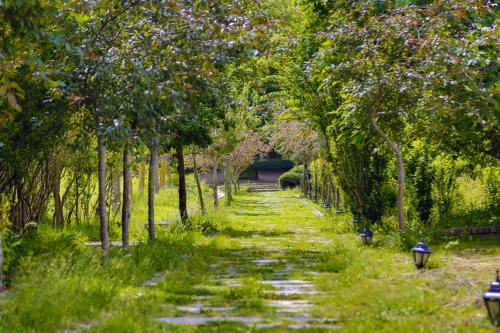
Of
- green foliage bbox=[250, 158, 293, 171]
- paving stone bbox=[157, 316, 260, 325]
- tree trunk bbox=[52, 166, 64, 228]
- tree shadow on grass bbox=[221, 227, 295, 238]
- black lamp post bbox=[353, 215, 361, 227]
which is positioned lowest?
tree shadow on grass bbox=[221, 227, 295, 238]

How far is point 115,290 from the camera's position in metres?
7.39

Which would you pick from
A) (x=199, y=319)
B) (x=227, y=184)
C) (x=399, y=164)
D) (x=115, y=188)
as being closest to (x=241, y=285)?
(x=199, y=319)

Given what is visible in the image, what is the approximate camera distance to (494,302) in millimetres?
5406

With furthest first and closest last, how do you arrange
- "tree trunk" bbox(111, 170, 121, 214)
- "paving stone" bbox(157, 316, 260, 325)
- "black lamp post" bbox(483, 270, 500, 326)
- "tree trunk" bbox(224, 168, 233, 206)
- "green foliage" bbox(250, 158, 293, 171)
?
"green foliage" bbox(250, 158, 293, 171), "tree trunk" bbox(224, 168, 233, 206), "tree trunk" bbox(111, 170, 121, 214), "paving stone" bbox(157, 316, 260, 325), "black lamp post" bbox(483, 270, 500, 326)

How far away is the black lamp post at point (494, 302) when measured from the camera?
5.39 metres

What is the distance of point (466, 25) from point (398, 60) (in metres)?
2.08

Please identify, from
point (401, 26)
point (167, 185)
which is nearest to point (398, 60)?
point (401, 26)

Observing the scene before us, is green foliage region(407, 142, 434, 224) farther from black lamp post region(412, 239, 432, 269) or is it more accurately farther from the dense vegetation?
black lamp post region(412, 239, 432, 269)

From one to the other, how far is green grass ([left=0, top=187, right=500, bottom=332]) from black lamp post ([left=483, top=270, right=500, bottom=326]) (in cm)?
10

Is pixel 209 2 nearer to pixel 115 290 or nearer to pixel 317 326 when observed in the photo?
pixel 115 290

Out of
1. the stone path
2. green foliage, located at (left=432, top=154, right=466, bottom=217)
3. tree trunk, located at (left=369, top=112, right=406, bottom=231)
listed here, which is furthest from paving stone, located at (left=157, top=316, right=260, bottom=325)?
green foliage, located at (left=432, top=154, right=466, bottom=217)

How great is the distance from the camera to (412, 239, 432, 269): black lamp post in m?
8.55

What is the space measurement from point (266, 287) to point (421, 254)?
231 cm

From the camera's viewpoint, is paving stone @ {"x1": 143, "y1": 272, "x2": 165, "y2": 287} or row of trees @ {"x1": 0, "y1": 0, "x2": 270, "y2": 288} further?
row of trees @ {"x1": 0, "y1": 0, "x2": 270, "y2": 288}
